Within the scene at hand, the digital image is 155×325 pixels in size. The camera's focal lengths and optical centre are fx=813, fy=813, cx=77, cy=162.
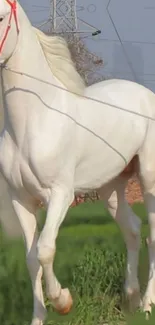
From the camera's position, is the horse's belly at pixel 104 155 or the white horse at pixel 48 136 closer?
the white horse at pixel 48 136

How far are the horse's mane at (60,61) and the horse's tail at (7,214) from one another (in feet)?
2.30

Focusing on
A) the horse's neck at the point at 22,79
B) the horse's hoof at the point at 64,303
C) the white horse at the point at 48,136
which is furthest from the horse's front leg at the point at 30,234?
the horse's neck at the point at 22,79

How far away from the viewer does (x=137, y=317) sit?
372cm

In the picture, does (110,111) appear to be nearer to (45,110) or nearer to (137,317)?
(45,110)

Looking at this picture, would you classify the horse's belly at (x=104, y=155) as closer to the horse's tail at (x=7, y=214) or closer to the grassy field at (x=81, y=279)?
the horse's tail at (x=7, y=214)

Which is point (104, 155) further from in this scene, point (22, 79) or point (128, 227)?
point (128, 227)

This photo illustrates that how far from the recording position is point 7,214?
16.4 ft

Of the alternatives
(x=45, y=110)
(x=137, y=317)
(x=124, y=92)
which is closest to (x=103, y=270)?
(x=124, y=92)

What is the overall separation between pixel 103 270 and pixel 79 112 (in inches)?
66.5

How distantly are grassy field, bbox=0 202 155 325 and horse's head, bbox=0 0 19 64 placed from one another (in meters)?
1.60

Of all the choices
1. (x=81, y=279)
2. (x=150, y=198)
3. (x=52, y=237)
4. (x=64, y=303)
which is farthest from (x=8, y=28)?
(x=81, y=279)

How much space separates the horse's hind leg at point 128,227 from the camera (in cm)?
569

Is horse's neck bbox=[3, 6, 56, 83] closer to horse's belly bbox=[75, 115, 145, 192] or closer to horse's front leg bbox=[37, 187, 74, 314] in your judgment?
horse's belly bbox=[75, 115, 145, 192]

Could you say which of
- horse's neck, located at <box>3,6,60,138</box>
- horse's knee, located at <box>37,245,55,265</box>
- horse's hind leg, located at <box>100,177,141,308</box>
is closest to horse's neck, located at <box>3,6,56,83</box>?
horse's neck, located at <box>3,6,60,138</box>
